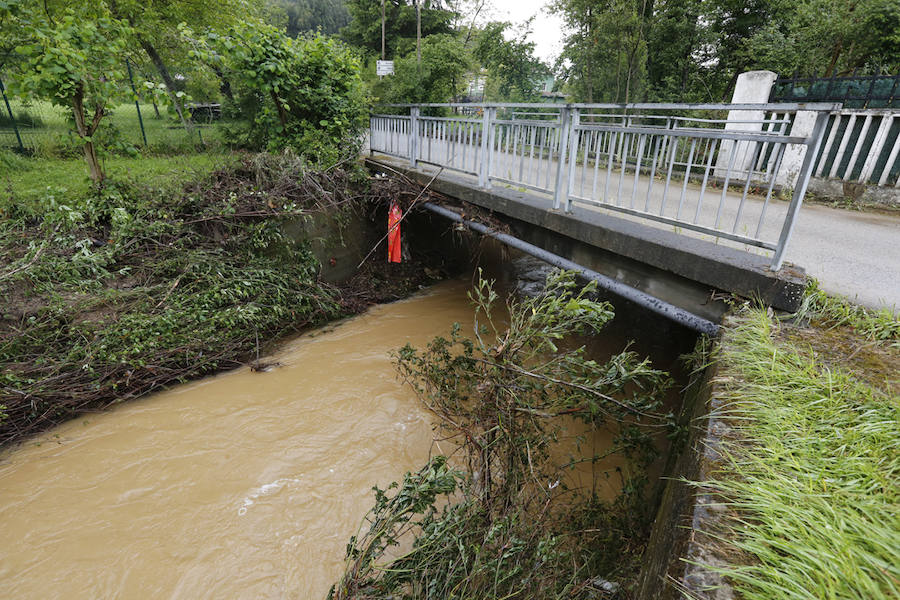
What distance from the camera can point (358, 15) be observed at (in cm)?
1922

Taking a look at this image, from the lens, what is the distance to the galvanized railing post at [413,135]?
7.09 metres

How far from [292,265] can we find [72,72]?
137 inches

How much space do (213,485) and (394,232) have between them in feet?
15.4

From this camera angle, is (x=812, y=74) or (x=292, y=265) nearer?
(x=292, y=265)

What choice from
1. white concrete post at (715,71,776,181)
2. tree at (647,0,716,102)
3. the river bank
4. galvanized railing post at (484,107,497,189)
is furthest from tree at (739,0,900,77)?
the river bank

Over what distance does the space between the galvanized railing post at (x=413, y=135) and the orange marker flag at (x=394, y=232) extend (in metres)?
0.94

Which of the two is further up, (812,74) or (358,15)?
(358,15)

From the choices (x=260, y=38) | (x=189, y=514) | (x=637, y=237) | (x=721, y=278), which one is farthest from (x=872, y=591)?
(x=260, y=38)

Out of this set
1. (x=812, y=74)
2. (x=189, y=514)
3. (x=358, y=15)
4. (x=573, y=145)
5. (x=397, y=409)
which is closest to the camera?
(x=189, y=514)

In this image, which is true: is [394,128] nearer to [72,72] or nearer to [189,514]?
[72,72]

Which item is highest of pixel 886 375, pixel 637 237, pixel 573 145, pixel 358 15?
pixel 358 15

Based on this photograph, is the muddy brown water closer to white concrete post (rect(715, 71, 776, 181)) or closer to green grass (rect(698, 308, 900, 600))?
green grass (rect(698, 308, 900, 600))

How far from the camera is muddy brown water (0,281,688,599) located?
317 cm

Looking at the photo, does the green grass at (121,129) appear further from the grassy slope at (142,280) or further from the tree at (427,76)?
the tree at (427,76)
